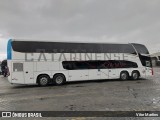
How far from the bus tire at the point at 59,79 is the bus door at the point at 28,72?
1883mm

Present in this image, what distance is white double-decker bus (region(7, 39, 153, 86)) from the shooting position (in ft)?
48.7

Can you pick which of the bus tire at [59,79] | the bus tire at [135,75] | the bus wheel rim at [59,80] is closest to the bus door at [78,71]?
the bus tire at [59,79]

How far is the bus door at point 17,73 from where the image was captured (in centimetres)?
1470

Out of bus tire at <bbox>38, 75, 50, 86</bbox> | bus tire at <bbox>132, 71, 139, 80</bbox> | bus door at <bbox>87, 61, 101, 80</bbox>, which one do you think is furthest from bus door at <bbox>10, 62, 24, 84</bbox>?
bus tire at <bbox>132, 71, 139, 80</bbox>

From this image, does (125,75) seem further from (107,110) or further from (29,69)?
(107,110)

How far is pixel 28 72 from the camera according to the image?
15172 mm

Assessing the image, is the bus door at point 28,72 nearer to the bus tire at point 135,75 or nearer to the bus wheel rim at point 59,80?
the bus wheel rim at point 59,80

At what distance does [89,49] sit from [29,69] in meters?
5.45

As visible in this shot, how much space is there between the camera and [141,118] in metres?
6.19

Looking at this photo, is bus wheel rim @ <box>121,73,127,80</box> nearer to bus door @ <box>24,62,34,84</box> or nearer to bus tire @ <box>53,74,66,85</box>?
bus tire @ <box>53,74,66,85</box>

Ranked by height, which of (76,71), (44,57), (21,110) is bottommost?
(21,110)

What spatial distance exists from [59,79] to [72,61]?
1.86 m

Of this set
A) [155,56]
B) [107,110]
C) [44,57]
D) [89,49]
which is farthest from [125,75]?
[155,56]

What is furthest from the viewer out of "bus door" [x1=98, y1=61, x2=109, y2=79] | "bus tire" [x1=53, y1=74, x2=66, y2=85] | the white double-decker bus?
"bus door" [x1=98, y1=61, x2=109, y2=79]
